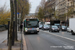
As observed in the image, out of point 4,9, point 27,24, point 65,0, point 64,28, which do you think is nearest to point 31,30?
point 27,24

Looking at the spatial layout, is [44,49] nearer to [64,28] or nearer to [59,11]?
[64,28]

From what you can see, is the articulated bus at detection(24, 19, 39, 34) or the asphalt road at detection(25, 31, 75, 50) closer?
the asphalt road at detection(25, 31, 75, 50)

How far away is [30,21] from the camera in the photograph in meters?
23.6

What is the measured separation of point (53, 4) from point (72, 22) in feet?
178

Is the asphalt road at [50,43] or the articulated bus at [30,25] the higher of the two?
the articulated bus at [30,25]

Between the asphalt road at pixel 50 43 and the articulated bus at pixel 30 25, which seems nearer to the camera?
the asphalt road at pixel 50 43

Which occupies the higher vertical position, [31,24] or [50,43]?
[31,24]

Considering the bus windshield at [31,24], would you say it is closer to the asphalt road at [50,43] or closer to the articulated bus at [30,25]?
the articulated bus at [30,25]

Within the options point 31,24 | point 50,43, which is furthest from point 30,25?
point 50,43

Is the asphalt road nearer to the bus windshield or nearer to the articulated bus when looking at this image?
the articulated bus

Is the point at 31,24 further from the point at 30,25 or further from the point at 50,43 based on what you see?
the point at 50,43

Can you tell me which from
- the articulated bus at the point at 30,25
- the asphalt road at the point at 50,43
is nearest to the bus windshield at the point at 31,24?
the articulated bus at the point at 30,25

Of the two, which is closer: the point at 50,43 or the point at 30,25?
the point at 50,43

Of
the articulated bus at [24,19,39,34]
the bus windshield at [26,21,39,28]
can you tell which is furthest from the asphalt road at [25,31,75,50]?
the bus windshield at [26,21,39,28]
